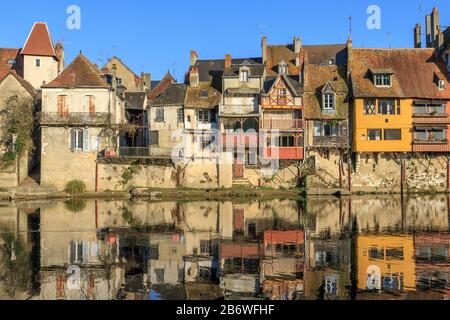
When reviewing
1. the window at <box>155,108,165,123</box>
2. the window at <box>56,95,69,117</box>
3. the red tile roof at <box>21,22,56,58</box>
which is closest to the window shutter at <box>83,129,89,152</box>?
the window at <box>56,95,69,117</box>

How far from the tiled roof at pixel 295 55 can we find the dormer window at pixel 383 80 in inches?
306

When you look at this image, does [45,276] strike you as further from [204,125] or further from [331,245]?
[204,125]

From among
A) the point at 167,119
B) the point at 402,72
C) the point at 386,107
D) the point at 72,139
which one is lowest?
the point at 72,139

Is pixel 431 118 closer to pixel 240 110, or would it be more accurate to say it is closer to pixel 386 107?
pixel 386 107

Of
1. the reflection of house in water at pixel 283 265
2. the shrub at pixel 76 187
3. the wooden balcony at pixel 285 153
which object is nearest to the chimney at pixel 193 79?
the wooden balcony at pixel 285 153

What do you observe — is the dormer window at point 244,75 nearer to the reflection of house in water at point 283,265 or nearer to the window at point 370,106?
the window at point 370,106

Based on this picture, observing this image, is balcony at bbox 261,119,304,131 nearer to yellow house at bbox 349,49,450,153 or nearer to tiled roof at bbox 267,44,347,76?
yellow house at bbox 349,49,450,153

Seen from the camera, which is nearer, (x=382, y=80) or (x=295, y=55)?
(x=382, y=80)

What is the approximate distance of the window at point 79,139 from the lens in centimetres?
5466

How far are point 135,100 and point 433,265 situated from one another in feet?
165

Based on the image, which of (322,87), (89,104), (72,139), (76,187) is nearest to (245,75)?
(322,87)

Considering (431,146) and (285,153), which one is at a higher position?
(431,146)

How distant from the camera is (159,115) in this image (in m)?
57.9

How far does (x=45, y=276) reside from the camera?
2014cm
